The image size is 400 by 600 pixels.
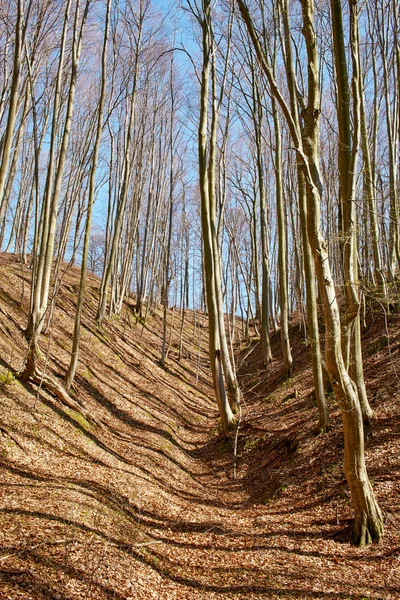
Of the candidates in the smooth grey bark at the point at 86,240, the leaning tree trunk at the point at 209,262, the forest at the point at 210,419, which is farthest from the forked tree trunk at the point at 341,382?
the smooth grey bark at the point at 86,240

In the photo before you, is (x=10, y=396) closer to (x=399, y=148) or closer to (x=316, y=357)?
(x=316, y=357)

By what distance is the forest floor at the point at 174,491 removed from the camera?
12.9 ft

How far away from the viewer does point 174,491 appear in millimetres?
6766

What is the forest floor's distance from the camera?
12.9 feet

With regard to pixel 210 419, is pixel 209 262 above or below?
above

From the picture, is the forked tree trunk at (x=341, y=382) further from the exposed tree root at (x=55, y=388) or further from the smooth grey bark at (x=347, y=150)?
the exposed tree root at (x=55, y=388)

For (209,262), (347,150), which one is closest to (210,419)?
(209,262)

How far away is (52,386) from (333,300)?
526 cm

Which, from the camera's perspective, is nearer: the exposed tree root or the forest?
the forest

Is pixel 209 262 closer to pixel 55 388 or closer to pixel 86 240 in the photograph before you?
pixel 86 240

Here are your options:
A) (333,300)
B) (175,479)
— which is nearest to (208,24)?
(333,300)

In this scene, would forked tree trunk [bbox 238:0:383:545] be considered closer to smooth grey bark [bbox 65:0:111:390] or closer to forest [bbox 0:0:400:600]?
forest [bbox 0:0:400:600]

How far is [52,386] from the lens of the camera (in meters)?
7.88

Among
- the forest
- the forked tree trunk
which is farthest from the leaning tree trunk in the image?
the forked tree trunk
